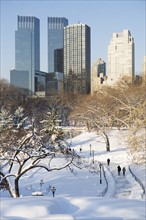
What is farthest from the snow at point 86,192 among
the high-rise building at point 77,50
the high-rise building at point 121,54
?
the high-rise building at point 121,54

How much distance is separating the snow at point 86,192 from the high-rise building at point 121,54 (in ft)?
416

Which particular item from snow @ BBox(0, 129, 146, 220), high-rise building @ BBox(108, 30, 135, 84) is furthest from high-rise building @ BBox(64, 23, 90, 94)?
snow @ BBox(0, 129, 146, 220)

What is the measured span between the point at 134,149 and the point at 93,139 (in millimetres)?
25099

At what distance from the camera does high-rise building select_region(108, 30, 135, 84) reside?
173 m

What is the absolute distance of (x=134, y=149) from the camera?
74.0 ft

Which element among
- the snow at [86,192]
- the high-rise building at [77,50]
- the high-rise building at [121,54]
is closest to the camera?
the snow at [86,192]

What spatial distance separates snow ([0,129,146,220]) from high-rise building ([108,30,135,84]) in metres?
127

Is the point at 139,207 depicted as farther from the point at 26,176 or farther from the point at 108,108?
the point at 108,108

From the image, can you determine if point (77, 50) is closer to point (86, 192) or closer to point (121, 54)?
point (121, 54)

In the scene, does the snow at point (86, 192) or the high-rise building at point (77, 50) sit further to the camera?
the high-rise building at point (77, 50)

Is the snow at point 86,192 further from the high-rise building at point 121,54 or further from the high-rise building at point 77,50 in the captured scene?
the high-rise building at point 121,54

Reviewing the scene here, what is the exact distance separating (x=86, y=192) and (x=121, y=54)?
517 feet

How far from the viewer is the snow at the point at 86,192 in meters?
6.76

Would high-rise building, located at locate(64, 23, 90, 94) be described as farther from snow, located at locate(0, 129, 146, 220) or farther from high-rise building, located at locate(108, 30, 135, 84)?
snow, located at locate(0, 129, 146, 220)
